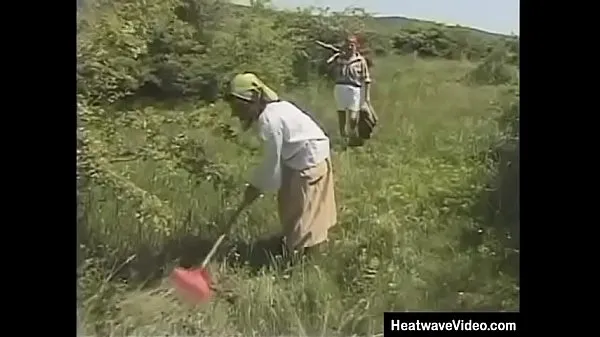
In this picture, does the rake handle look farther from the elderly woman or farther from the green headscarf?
the green headscarf

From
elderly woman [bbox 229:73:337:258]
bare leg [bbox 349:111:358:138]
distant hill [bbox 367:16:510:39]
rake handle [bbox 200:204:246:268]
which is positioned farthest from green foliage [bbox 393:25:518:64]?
rake handle [bbox 200:204:246:268]

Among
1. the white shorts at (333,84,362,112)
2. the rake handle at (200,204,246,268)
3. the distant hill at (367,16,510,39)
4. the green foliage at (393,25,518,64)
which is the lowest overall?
the rake handle at (200,204,246,268)

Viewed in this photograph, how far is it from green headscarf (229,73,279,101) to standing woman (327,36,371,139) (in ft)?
0.61

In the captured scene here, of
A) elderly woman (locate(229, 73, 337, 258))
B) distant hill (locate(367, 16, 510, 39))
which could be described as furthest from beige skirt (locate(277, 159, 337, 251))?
distant hill (locate(367, 16, 510, 39))

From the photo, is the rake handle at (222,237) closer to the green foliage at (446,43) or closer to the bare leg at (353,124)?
the bare leg at (353,124)

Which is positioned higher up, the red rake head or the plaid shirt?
the plaid shirt

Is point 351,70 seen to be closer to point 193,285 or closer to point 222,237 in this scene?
point 222,237

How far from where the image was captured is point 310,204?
2818 millimetres

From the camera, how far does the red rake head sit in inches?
110
